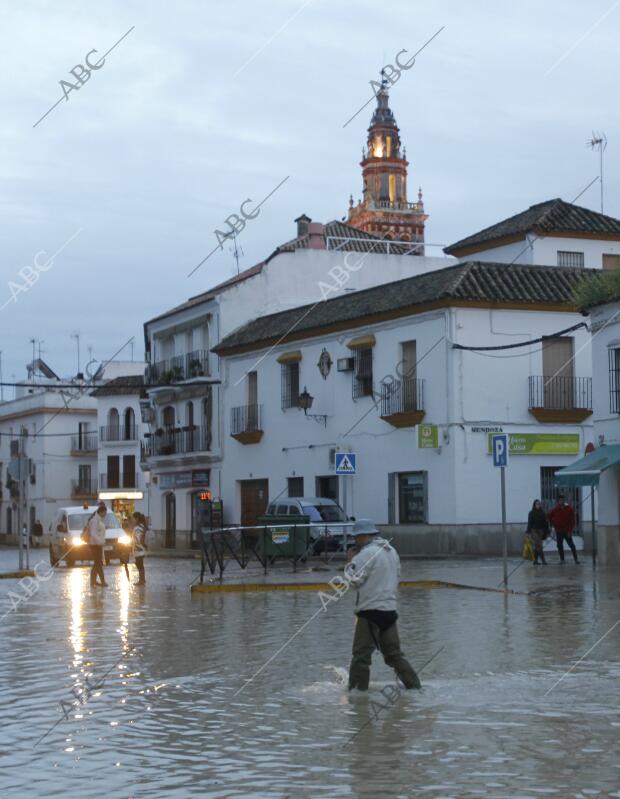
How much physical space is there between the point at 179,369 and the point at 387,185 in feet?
296

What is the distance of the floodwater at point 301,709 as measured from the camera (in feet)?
26.9

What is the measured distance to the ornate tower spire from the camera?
144125mm

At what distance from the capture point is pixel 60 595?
Answer: 2594 centimetres

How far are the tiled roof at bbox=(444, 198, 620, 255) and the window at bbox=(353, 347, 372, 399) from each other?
805 centimetres

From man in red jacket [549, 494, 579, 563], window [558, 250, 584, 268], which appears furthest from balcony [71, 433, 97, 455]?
man in red jacket [549, 494, 579, 563]

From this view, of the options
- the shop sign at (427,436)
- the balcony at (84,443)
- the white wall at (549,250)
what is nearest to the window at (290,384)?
the white wall at (549,250)

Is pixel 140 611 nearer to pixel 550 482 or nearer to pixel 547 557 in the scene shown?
pixel 547 557

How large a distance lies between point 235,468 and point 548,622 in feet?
117

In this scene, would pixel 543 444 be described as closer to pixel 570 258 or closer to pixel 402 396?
pixel 402 396

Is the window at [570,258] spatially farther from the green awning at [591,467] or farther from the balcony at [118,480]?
the balcony at [118,480]

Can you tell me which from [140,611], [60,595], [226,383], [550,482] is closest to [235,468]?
[226,383]

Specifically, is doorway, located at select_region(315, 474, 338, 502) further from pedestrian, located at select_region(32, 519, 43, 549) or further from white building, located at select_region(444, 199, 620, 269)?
pedestrian, located at select_region(32, 519, 43, 549)

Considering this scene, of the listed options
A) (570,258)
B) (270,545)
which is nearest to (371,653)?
(270,545)

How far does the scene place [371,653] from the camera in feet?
38.0
